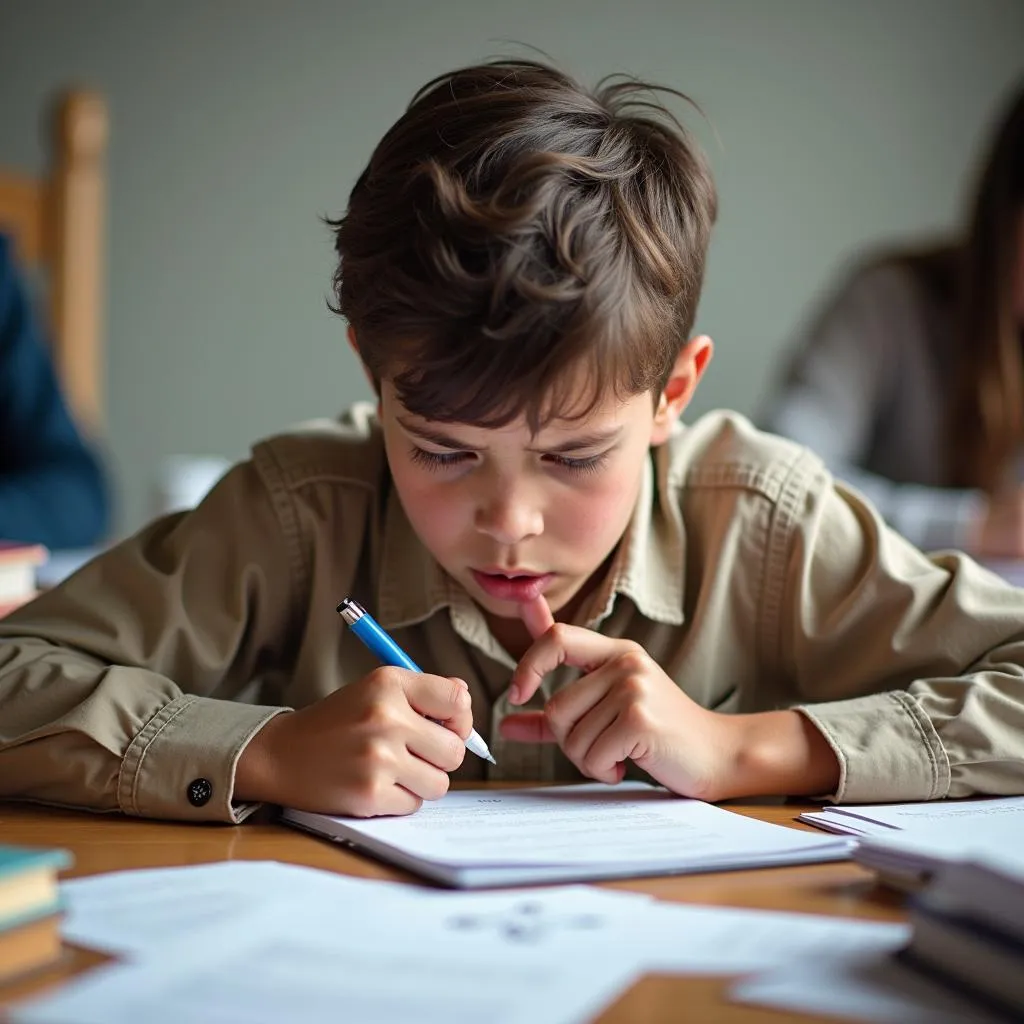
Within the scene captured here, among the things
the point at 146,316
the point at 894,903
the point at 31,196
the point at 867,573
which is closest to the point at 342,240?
the point at 867,573

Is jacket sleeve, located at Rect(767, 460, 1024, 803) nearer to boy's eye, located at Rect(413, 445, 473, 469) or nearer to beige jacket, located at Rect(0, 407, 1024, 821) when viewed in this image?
→ beige jacket, located at Rect(0, 407, 1024, 821)

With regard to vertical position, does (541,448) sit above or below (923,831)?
above

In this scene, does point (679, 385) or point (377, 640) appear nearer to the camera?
point (377, 640)

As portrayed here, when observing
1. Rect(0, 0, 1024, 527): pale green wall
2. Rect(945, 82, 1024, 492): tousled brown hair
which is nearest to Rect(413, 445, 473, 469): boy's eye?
Rect(945, 82, 1024, 492): tousled brown hair

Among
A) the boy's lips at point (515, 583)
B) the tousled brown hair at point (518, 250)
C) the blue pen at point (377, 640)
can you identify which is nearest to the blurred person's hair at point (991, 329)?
the tousled brown hair at point (518, 250)

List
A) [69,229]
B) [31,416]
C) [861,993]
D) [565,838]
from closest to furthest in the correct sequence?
[861,993]
[565,838]
[31,416]
[69,229]

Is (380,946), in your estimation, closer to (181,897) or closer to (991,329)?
(181,897)

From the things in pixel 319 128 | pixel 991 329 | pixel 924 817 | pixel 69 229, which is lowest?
pixel 924 817

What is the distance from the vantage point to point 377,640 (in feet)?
3.08

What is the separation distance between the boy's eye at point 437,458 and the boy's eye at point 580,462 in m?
0.06

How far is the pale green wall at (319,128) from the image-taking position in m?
2.88

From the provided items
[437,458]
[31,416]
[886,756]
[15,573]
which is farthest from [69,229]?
Result: [886,756]

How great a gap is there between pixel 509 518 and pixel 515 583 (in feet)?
0.33

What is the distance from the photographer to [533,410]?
2.93 feet
